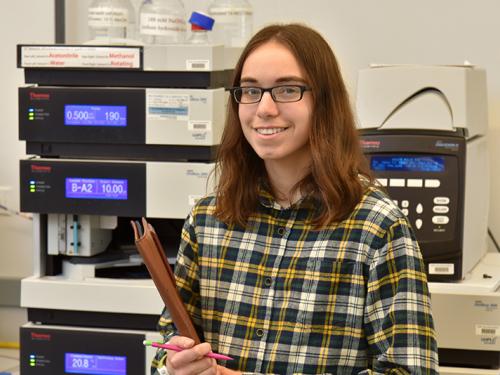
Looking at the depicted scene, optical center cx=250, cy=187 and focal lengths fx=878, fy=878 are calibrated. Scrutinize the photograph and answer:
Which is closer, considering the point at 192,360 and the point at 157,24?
the point at 192,360

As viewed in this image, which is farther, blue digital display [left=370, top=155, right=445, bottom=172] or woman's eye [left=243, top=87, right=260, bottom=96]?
blue digital display [left=370, top=155, right=445, bottom=172]

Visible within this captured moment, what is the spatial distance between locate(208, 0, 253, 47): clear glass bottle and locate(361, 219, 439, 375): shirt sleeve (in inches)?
44.1

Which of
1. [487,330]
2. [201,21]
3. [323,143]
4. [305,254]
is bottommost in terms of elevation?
[487,330]

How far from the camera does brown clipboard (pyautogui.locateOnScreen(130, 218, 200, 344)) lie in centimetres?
108

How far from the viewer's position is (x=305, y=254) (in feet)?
3.85

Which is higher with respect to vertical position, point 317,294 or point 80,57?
point 80,57

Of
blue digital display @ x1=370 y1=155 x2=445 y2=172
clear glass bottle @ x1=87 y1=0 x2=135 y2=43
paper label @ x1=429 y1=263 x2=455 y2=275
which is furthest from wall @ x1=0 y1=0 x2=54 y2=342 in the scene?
paper label @ x1=429 y1=263 x2=455 y2=275

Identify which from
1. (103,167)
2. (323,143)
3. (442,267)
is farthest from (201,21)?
(323,143)

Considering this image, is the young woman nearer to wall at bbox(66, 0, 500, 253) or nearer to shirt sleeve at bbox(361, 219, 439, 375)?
shirt sleeve at bbox(361, 219, 439, 375)

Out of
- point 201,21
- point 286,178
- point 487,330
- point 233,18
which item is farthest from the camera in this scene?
point 233,18

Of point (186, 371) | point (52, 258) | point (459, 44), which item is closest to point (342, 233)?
point (186, 371)

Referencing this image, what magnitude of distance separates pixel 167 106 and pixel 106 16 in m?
0.32

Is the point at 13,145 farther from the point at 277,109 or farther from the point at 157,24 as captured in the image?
the point at 277,109

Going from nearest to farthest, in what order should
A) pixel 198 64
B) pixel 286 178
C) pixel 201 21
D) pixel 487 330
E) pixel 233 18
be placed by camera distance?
1. pixel 286 178
2. pixel 487 330
3. pixel 198 64
4. pixel 201 21
5. pixel 233 18
